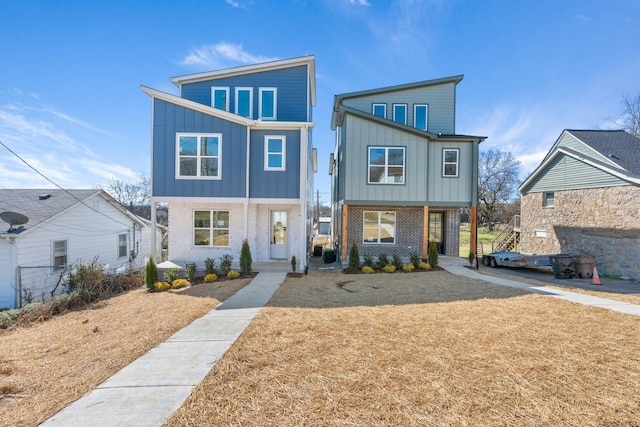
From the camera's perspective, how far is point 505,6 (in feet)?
37.7

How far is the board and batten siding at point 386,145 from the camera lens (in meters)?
12.7

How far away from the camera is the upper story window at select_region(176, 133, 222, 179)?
10.8m

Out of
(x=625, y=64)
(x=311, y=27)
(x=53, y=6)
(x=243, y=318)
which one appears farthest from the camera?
(x=625, y=64)

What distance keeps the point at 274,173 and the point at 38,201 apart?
11.6 meters

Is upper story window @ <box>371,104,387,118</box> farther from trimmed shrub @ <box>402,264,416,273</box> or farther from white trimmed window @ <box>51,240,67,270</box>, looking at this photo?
white trimmed window @ <box>51,240,67,270</box>

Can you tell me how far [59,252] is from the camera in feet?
41.1

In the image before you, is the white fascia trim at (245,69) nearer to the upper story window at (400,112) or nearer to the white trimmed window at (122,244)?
the upper story window at (400,112)

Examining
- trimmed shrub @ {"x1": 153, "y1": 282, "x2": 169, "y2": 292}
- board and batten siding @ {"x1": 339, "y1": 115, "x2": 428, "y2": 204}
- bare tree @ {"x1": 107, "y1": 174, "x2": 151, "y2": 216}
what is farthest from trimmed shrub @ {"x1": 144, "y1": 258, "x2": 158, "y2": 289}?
bare tree @ {"x1": 107, "y1": 174, "x2": 151, "y2": 216}

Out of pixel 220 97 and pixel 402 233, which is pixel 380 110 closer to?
pixel 402 233

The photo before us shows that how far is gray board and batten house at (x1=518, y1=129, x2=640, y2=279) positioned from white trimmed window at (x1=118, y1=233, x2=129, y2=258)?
81.0 feet

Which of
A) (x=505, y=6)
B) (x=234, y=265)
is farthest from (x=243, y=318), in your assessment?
(x=505, y=6)

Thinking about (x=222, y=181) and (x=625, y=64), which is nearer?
(x=222, y=181)

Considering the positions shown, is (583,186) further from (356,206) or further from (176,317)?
(176,317)

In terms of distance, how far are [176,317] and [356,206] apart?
32.7 feet
